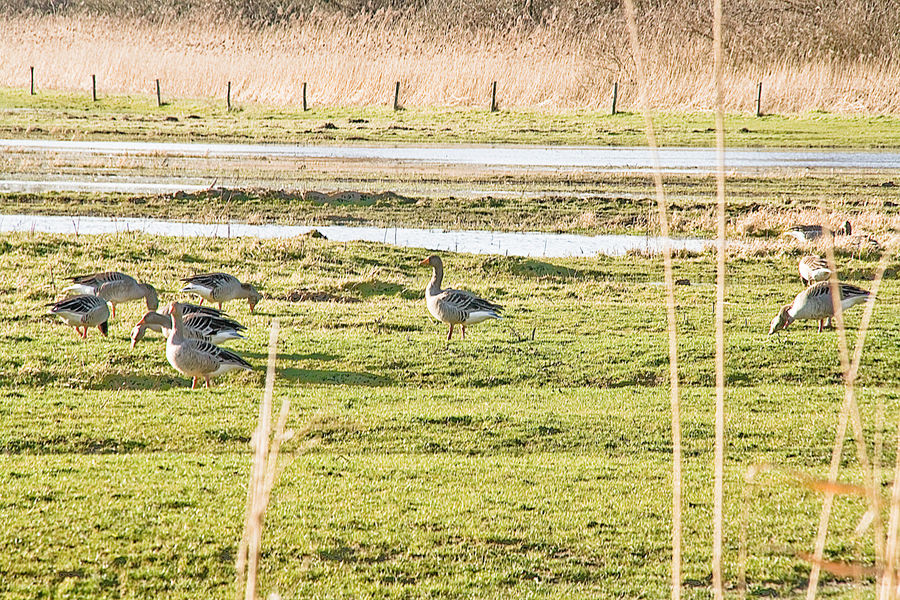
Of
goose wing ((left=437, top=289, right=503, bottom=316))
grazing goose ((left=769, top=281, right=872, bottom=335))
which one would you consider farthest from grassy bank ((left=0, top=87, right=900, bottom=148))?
goose wing ((left=437, top=289, right=503, bottom=316))

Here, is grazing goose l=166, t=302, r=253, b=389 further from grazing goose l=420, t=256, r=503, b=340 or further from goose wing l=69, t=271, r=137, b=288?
goose wing l=69, t=271, r=137, b=288

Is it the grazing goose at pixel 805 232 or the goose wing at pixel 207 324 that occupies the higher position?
the grazing goose at pixel 805 232

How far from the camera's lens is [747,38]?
45250 mm

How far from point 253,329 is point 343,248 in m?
5.42

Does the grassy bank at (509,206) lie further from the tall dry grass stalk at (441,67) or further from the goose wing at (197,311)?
the tall dry grass stalk at (441,67)

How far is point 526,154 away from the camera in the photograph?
35906 millimetres

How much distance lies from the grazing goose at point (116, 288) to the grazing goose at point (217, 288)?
0.53 meters

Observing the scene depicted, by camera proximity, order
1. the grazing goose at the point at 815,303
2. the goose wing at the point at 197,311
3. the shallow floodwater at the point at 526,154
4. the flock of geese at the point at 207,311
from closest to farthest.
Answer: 1. the flock of geese at the point at 207,311
2. the goose wing at the point at 197,311
3. the grazing goose at the point at 815,303
4. the shallow floodwater at the point at 526,154

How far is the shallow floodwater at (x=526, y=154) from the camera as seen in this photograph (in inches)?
1307

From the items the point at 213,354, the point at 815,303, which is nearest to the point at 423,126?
the point at 815,303

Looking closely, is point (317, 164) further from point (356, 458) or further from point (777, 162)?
point (356, 458)

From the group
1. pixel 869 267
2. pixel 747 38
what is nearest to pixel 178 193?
pixel 869 267

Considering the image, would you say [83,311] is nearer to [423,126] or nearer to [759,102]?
[423,126]

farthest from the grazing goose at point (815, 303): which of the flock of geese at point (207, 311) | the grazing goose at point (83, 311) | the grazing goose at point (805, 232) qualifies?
the grazing goose at point (83, 311)
